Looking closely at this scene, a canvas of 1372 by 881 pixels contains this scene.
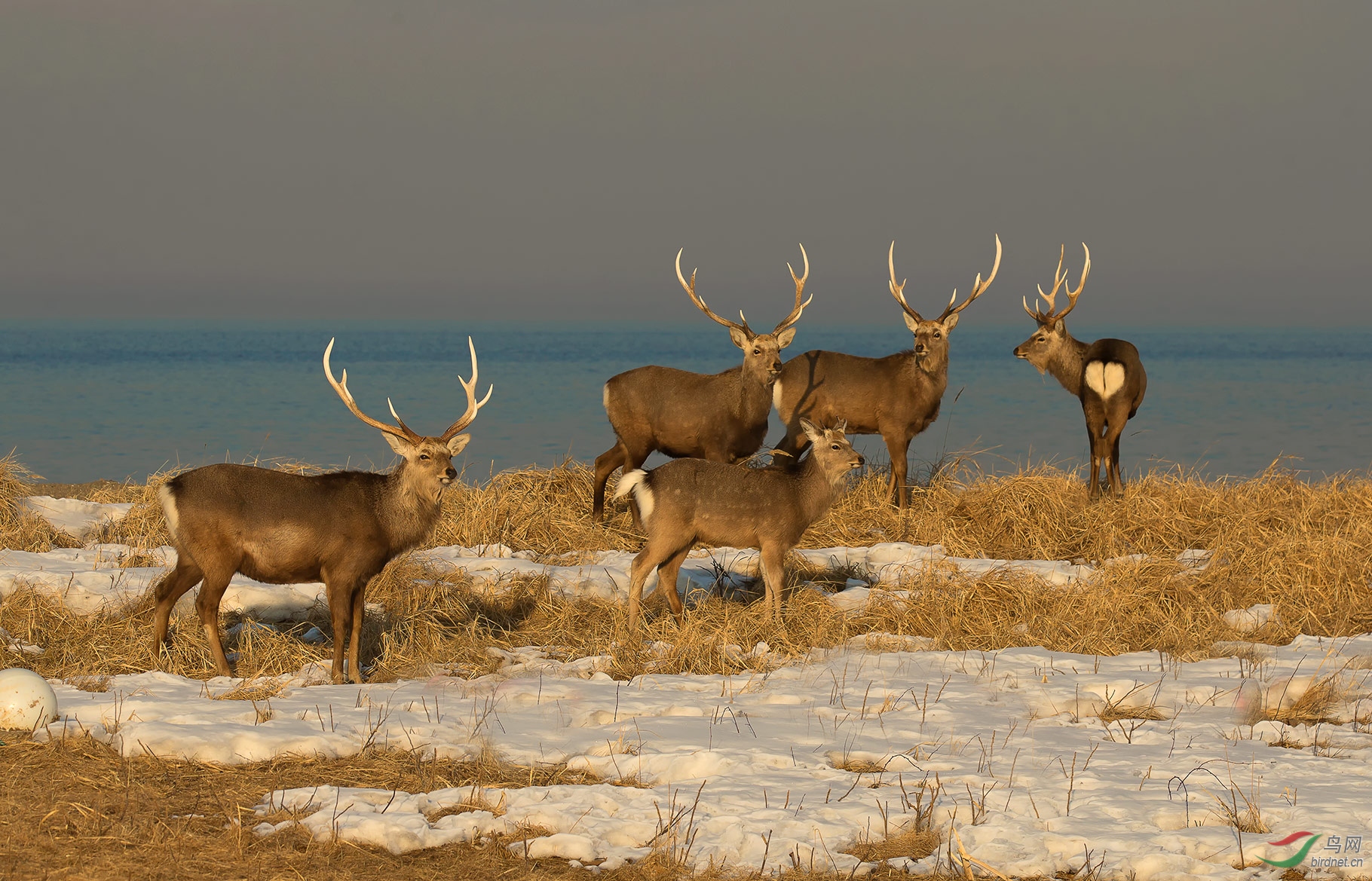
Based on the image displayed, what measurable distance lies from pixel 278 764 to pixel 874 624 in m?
4.34

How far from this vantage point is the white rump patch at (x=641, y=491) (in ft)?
28.9

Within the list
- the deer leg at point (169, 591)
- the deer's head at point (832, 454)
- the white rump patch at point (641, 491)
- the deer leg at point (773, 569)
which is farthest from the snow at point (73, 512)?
the deer's head at point (832, 454)

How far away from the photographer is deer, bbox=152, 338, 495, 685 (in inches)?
285

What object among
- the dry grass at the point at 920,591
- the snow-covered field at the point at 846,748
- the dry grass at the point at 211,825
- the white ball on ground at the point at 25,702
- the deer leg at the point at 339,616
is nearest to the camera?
the dry grass at the point at 211,825

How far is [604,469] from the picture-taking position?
12.2 metres

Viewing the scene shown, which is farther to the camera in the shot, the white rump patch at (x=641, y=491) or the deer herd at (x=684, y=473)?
the white rump patch at (x=641, y=491)

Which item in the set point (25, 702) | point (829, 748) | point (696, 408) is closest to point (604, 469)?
point (696, 408)

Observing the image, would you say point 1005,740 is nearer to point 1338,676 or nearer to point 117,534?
point 1338,676

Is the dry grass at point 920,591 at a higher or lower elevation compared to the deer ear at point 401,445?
lower

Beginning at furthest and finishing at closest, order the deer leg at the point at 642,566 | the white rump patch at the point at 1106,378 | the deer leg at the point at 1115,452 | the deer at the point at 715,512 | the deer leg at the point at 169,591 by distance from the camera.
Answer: the white rump patch at the point at 1106,378 < the deer leg at the point at 1115,452 < the deer at the point at 715,512 < the deer leg at the point at 642,566 < the deer leg at the point at 169,591

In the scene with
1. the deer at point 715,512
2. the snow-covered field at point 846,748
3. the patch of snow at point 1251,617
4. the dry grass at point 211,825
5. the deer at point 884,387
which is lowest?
the dry grass at point 211,825

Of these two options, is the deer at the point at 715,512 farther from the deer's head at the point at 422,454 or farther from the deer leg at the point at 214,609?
the deer leg at the point at 214,609

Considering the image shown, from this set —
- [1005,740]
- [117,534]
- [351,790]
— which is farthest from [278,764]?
[117,534]

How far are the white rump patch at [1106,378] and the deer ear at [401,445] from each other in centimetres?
828
